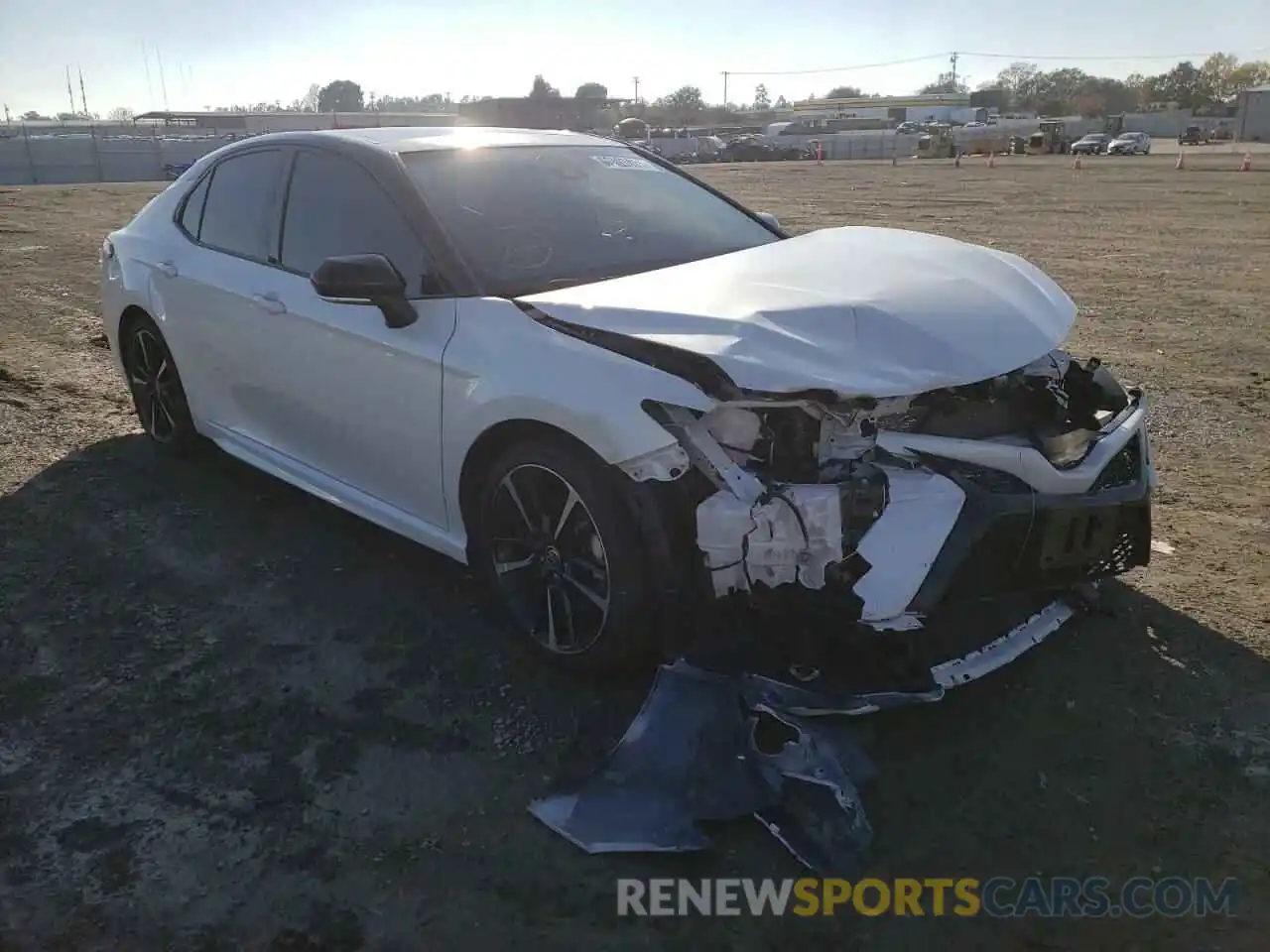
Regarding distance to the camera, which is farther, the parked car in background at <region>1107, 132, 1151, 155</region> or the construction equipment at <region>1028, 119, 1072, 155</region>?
the construction equipment at <region>1028, 119, 1072, 155</region>

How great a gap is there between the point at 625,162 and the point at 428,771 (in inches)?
113

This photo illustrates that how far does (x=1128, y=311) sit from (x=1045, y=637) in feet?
21.6

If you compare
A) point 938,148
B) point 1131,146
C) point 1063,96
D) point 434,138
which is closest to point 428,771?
point 434,138

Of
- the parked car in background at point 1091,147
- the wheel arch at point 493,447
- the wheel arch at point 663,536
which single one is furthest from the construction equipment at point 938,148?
the wheel arch at point 663,536

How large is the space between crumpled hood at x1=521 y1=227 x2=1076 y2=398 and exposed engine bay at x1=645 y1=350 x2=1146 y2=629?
0.12 metres

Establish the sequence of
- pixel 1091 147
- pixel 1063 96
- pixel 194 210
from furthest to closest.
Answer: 1. pixel 1063 96
2. pixel 1091 147
3. pixel 194 210

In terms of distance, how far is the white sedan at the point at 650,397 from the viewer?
270cm

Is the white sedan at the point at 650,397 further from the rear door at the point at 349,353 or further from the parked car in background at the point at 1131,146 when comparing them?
the parked car in background at the point at 1131,146

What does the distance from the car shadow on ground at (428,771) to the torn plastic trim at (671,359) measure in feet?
2.29

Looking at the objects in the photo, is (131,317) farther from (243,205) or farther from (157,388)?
(243,205)

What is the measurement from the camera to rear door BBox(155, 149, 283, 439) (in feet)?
13.7

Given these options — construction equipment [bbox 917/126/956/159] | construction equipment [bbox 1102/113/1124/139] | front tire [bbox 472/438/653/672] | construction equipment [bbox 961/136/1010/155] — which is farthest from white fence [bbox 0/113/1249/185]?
construction equipment [bbox 1102/113/1124/139]

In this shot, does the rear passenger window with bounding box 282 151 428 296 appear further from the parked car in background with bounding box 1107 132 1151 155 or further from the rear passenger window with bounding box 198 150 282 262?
the parked car in background with bounding box 1107 132 1151 155

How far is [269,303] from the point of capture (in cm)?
395
